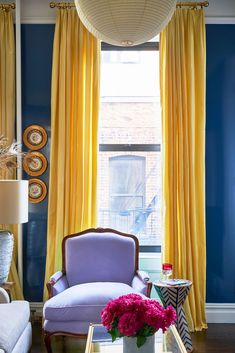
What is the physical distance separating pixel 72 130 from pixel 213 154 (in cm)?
150

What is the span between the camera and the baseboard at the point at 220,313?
4.41 meters

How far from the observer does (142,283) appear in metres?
3.59

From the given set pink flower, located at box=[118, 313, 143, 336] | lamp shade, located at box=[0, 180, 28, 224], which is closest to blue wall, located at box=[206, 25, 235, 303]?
lamp shade, located at box=[0, 180, 28, 224]

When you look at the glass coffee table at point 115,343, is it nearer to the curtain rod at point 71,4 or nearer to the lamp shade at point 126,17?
the lamp shade at point 126,17

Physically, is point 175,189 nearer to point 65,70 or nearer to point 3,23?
point 65,70

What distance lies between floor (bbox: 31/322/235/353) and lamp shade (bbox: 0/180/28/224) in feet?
3.76

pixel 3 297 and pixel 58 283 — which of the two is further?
pixel 58 283

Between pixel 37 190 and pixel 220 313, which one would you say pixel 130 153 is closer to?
pixel 37 190

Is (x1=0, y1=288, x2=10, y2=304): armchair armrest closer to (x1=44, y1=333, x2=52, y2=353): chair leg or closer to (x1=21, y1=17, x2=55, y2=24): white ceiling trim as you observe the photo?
(x1=44, y1=333, x2=52, y2=353): chair leg

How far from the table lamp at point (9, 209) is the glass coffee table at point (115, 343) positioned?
1263 mm

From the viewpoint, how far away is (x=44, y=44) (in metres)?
4.50

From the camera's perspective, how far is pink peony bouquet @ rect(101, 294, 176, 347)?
2.15 meters

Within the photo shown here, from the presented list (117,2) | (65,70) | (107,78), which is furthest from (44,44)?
(117,2)

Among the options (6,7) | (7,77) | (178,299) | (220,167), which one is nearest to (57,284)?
(178,299)
